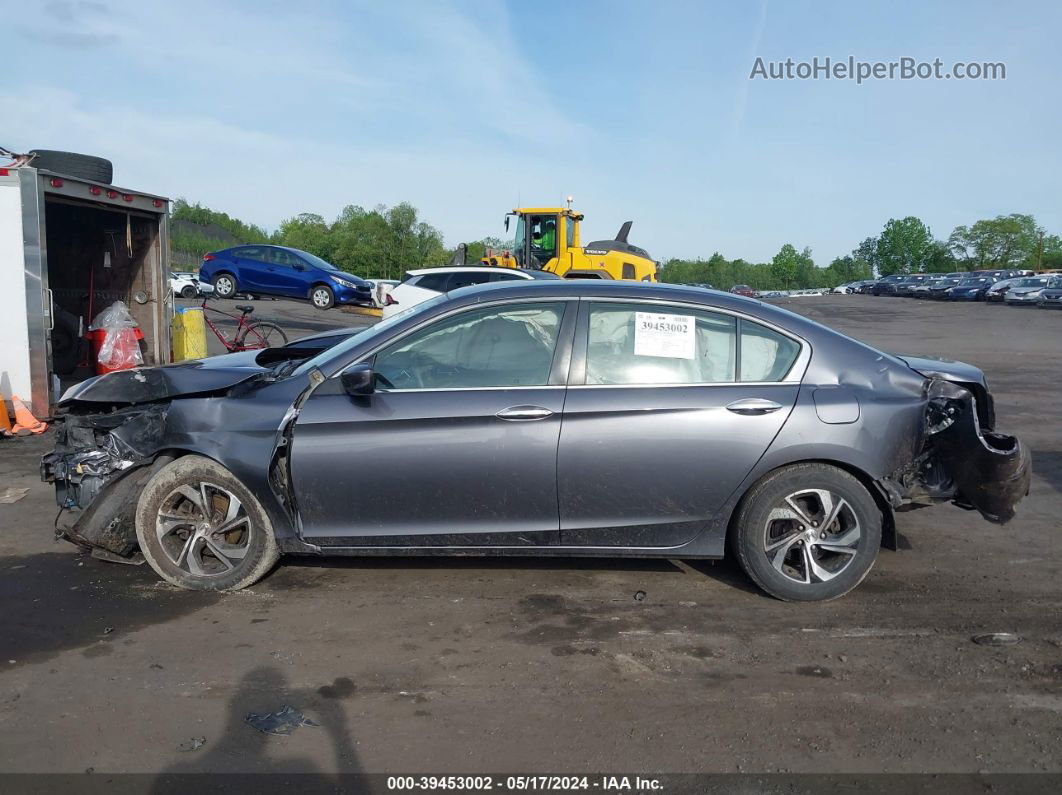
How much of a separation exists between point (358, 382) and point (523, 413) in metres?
0.85

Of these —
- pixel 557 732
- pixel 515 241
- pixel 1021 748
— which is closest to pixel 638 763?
pixel 557 732

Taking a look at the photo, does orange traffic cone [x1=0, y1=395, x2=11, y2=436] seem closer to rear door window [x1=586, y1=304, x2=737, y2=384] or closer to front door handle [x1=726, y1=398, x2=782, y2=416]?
rear door window [x1=586, y1=304, x2=737, y2=384]

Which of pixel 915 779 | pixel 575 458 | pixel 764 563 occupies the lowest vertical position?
pixel 915 779

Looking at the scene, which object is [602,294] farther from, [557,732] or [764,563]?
[557,732]

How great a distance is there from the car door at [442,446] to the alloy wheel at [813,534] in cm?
117

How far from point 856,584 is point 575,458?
1.67 m

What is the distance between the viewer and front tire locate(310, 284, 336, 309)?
25.2 m

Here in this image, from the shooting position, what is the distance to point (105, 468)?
16.9ft

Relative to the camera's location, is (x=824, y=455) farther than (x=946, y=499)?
No

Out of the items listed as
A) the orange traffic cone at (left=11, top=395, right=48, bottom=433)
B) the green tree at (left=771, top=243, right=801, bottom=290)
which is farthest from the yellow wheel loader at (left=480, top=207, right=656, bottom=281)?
the green tree at (left=771, top=243, right=801, bottom=290)

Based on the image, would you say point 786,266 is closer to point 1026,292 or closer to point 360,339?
point 1026,292

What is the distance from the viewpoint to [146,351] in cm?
1268

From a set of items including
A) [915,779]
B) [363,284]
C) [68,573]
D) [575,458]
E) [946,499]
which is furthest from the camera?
[363,284]

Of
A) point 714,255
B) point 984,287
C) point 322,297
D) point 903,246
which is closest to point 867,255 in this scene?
point 903,246
